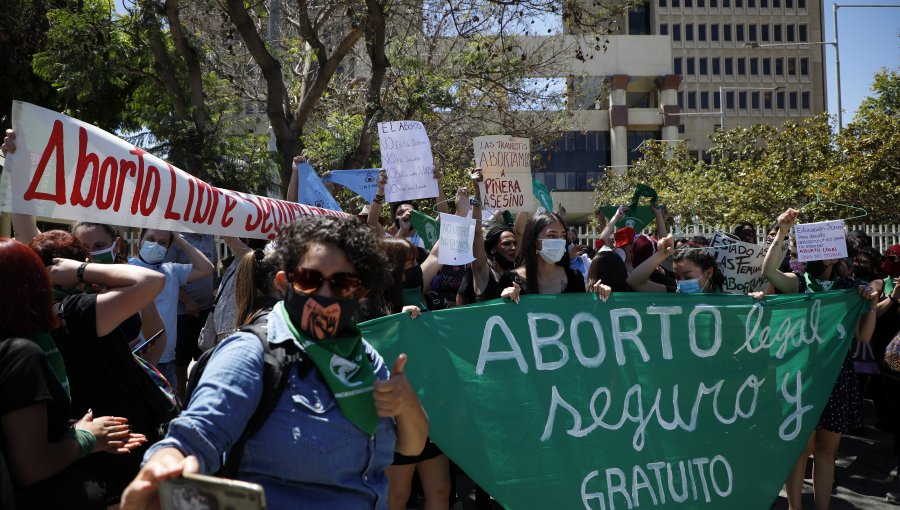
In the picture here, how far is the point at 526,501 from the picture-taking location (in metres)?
4.62

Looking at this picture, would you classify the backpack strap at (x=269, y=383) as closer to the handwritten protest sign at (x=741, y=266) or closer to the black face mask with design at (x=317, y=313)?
the black face mask with design at (x=317, y=313)

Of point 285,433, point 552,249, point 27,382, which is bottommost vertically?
point 285,433

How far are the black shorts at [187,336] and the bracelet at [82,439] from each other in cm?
428

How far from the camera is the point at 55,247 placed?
3.40 m

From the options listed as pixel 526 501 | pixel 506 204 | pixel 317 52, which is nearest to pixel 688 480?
pixel 526 501

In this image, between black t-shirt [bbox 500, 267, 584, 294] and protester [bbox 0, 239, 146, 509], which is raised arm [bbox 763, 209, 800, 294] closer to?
black t-shirt [bbox 500, 267, 584, 294]

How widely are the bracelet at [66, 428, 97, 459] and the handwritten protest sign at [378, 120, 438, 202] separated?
13.4 ft

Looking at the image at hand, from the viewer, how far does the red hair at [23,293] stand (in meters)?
2.56

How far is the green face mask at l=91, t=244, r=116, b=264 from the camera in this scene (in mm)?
4242

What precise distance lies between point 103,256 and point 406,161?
9.60 ft

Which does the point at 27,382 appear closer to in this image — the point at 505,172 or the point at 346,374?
the point at 346,374

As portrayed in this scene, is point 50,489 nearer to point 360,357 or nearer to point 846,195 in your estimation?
point 360,357

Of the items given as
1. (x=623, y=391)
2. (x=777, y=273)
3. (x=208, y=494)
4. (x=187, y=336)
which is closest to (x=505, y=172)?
(x=777, y=273)

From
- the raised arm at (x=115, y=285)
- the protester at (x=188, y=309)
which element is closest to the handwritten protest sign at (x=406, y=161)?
the protester at (x=188, y=309)
